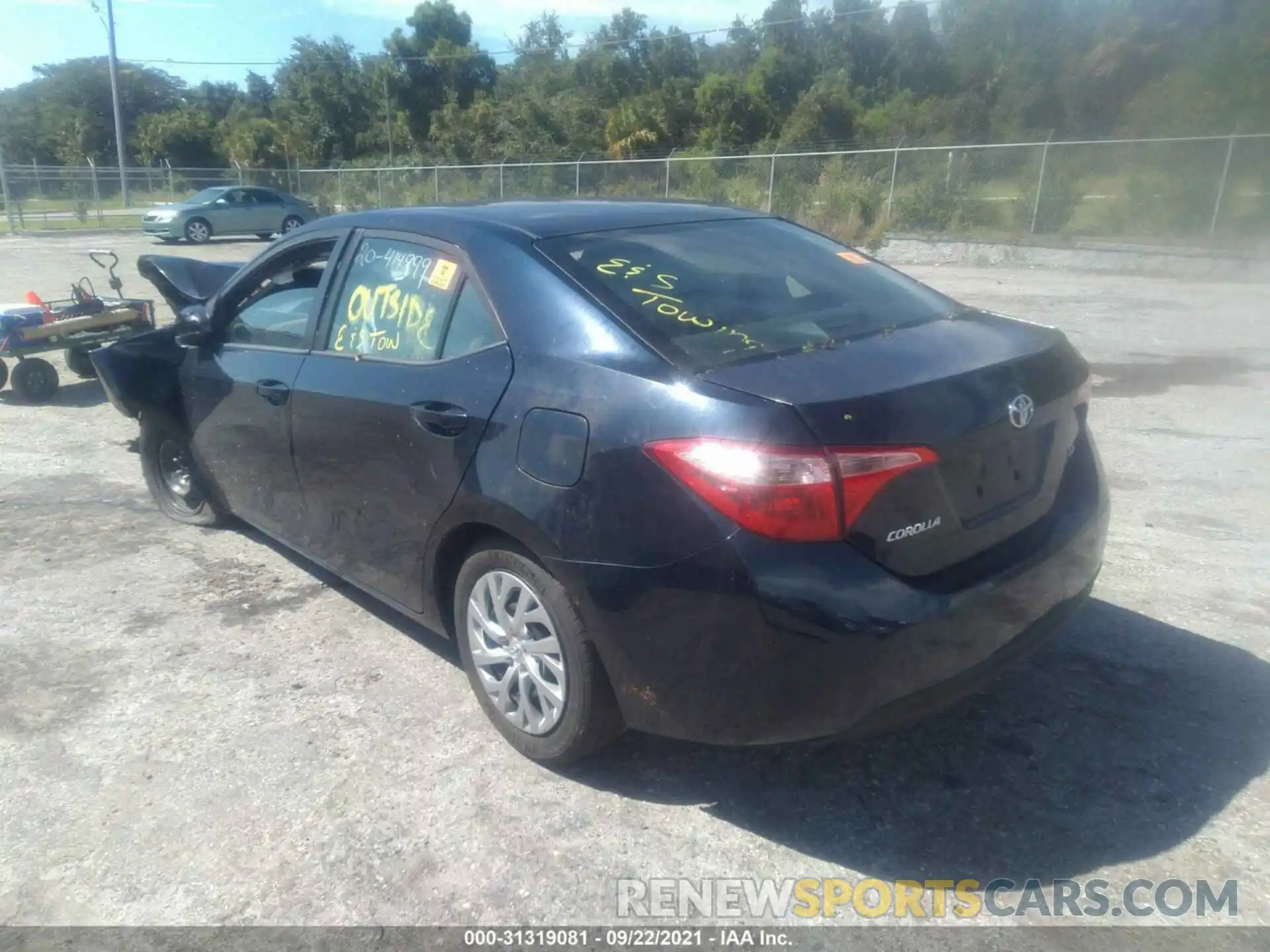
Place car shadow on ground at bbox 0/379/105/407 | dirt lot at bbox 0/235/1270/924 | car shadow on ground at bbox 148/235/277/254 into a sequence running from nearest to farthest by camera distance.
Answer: dirt lot at bbox 0/235/1270/924
car shadow on ground at bbox 0/379/105/407
car shadow on ground at bbox 148/235/277/254

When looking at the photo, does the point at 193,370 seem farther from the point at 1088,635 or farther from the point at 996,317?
the point at 1088,635

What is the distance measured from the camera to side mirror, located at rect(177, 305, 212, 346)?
457cm

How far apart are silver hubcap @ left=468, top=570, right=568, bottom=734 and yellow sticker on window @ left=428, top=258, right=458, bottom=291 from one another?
102 centimetres

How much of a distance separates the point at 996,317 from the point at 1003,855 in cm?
178

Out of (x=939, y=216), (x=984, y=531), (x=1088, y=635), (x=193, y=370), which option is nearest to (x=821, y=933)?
(x=984, y=531)

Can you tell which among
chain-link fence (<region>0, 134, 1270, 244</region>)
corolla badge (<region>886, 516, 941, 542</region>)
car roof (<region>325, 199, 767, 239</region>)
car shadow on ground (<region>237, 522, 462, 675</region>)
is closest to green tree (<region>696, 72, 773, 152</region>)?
chain-link fence (<region>0, 134, 1270, 244</region>)

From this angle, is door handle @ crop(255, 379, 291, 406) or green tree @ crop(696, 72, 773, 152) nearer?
door handle @ crop(255, 379, 291, 406)

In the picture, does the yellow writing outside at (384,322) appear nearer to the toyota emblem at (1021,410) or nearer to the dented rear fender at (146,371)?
the dented rear fender at (146,371)

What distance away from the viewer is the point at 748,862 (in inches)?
107

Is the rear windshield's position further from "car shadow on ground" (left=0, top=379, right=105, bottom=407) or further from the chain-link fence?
the chain-link fence

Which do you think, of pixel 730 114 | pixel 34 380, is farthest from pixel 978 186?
pixel 730 114

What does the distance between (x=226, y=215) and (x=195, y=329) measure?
2582cm

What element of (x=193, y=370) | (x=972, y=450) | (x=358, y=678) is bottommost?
(x=358, y=678)

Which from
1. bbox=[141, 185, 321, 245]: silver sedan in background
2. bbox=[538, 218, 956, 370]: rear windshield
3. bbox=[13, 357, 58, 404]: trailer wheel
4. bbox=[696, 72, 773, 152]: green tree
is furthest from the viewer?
bbox=[696, 72, 773, 152]: green tree
